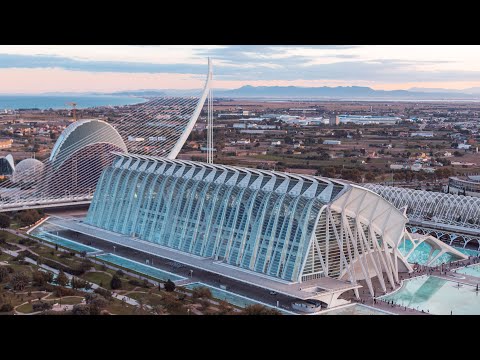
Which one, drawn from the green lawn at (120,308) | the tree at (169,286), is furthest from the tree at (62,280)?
the tree at (169,286)

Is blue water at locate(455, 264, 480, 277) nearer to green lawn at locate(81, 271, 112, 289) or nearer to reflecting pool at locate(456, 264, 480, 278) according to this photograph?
reflecting pool at locate(456, 264, 480, 278)

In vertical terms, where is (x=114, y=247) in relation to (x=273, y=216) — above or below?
below

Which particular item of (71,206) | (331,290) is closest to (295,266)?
(331,290)

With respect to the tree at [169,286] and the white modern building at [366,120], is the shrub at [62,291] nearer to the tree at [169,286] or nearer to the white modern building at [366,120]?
the tree at [169,286]

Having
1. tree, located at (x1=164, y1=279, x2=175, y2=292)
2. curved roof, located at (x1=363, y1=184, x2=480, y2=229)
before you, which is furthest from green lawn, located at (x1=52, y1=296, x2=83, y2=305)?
curved roof, located at (x1=363, y1=184, x2=480, y2=229)

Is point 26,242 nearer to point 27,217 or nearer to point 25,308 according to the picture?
point 27,217
